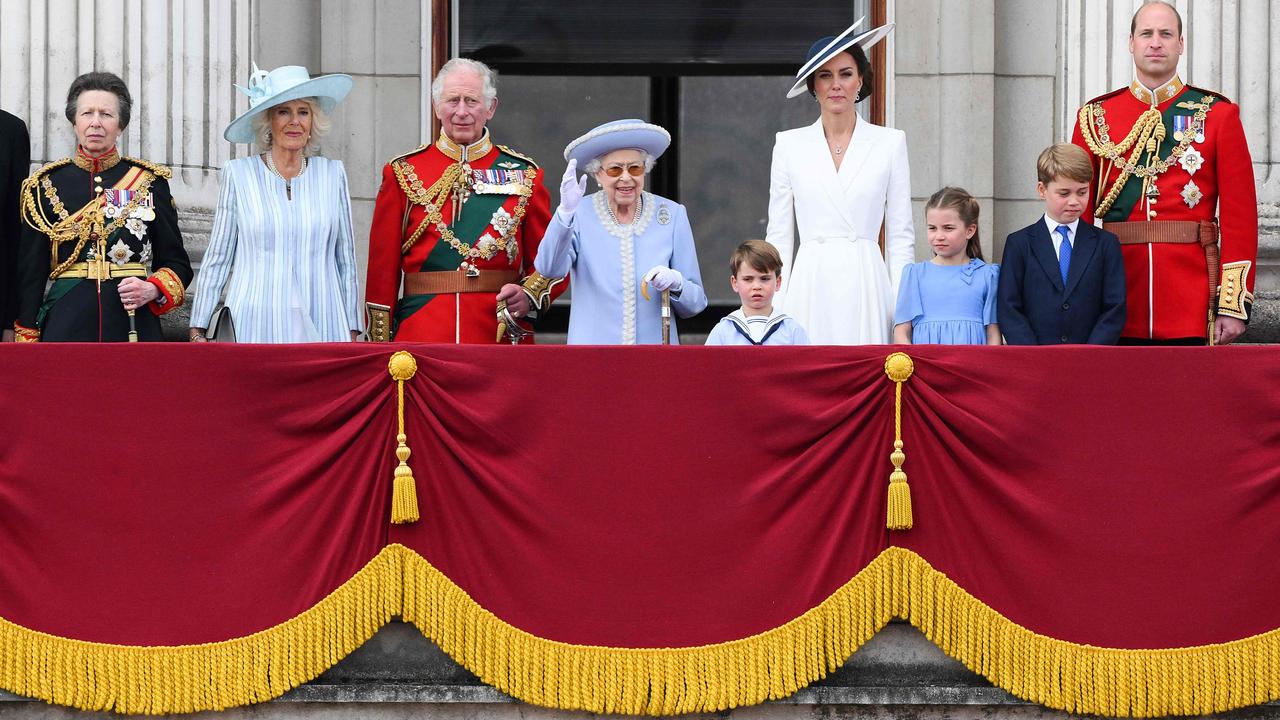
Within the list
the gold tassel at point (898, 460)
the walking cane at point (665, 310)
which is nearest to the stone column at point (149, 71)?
the walking cane at point (665, 310)

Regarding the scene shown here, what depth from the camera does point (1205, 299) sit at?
6.35 metres

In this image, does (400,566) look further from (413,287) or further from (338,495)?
(413,287)

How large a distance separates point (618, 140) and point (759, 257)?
2.06 ft

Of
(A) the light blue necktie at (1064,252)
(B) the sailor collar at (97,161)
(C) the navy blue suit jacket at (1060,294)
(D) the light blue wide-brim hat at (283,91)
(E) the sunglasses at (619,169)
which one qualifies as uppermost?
(D) the light blue wide-brim hat at (283,91)

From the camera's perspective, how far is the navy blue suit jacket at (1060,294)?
6.06m

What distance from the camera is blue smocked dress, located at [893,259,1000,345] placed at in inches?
242

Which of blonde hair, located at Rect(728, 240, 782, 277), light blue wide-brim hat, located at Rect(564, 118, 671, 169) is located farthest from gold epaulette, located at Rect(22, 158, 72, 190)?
blonde hair, located at Rect(728, 240, 782, 277)

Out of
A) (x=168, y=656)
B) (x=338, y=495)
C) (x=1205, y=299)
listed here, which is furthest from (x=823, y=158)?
(x=168, y=656)

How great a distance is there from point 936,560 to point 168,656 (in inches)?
89.1

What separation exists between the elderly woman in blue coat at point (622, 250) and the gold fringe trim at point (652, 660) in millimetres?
1203

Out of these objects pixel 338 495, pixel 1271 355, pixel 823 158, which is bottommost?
pixel 338 495

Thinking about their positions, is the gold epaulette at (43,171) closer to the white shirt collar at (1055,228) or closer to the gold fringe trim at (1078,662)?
the gold fringe trim at (1078,662)

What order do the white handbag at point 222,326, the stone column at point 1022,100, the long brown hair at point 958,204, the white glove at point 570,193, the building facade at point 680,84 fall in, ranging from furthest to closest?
the stone column at point 1022,100 < the building facade at point 680,84 < the white handbag at point 222,326 < the long brown hair at point 958,204 < the white glove at point 570,193

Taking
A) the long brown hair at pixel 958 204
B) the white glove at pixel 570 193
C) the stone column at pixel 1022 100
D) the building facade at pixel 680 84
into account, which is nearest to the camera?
the white glove at pixel 570 193
